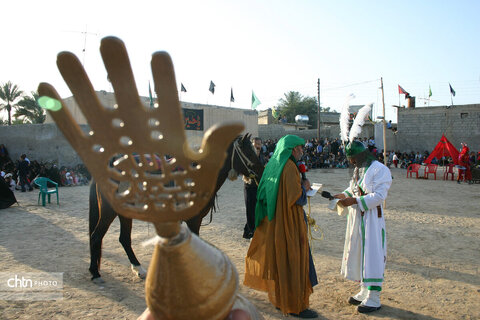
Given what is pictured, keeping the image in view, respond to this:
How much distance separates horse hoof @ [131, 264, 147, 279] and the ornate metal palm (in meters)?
3.92

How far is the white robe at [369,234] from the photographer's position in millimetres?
3574

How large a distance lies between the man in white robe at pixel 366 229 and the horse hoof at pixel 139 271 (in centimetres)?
267

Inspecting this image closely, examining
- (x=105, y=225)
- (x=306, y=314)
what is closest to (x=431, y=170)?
(x=306, y=314)

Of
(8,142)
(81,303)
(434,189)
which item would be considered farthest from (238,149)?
(8,142)

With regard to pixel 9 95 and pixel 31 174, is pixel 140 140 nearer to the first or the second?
pixel 31 174

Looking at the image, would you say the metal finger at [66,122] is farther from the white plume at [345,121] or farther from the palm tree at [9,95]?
the palm tree at [9,95]

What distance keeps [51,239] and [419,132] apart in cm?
2590

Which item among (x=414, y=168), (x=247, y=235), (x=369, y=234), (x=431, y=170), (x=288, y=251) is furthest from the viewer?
(x=414, y=168)

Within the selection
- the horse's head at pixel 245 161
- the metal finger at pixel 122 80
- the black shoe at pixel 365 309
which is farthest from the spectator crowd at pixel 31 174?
the metal finger at pixel 122 80

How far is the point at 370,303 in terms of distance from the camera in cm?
358

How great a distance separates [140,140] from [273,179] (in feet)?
8.69

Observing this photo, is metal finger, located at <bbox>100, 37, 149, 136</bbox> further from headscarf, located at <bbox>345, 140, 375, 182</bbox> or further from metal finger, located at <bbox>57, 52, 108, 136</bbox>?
headscarf, located at <bbox>345, 140, 375, 182</bbox>

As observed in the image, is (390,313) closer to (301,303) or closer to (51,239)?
(301,303)

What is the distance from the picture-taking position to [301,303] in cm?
339
